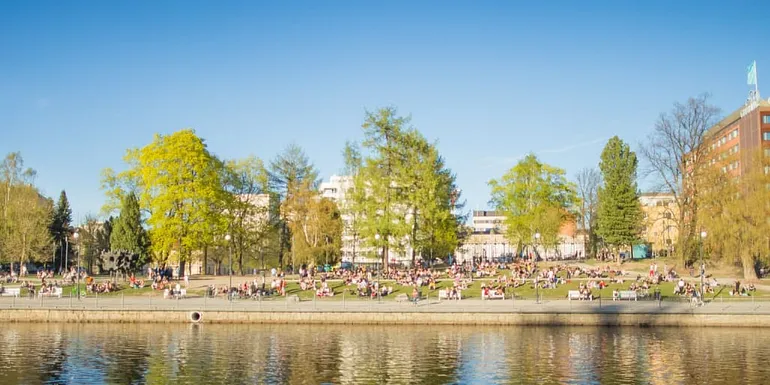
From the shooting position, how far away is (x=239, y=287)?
176ft

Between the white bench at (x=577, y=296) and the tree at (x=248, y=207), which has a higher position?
the tree at (x=248, y=207)

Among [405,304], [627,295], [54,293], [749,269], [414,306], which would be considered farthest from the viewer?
[749,269]

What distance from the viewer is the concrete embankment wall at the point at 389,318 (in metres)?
41.5

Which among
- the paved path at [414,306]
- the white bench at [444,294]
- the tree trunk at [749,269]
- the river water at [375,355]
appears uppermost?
the tree trunk at [749,269]

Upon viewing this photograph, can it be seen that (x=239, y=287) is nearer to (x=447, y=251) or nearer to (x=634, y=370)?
(x=447, y=251)

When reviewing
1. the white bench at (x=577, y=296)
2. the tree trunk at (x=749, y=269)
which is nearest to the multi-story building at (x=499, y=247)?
the tree trunk at (x=749, y=269)

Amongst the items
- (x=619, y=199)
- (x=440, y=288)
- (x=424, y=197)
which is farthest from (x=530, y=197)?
(x=440, y=288)

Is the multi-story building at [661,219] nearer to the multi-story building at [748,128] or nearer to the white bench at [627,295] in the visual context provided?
the multi-story building at [748,128]

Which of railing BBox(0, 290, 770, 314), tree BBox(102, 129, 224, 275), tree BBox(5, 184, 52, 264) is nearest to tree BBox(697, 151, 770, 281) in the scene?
railing BBox(0, 290, 770, 314)

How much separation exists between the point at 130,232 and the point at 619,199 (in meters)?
51.2

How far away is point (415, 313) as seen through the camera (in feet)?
142

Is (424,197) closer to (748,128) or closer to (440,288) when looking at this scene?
(440,288)

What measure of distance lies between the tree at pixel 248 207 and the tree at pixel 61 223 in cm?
2852

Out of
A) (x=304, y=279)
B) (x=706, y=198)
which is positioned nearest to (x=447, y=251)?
(x=304, y=279)
